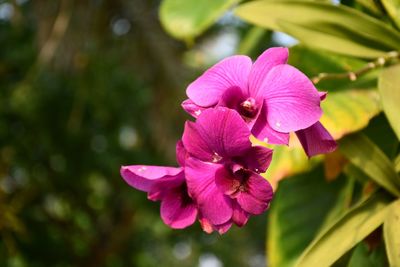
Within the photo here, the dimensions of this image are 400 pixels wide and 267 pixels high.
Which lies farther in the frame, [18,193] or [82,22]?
[18,193]

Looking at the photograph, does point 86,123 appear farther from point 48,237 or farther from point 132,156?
point 48,237

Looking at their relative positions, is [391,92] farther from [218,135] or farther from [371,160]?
[218,135]

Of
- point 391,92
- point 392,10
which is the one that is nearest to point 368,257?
point 391,92

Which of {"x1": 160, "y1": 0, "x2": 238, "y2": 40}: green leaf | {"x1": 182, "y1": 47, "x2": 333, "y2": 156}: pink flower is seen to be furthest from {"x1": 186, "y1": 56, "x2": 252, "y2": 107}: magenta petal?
{"x1": 160, "y1": 0, "x2": 238, "y2": 40}: green leaf

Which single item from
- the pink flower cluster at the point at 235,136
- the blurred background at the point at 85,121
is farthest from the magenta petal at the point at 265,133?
the blurred background at the point at 85,121

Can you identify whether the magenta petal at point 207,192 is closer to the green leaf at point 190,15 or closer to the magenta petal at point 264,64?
the magenta petal at point 264,64

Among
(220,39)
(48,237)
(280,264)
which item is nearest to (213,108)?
(280,264)

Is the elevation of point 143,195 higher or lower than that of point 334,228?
lower
